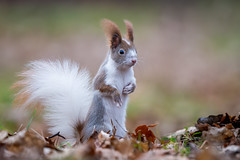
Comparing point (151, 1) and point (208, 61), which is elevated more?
point (151, 1)

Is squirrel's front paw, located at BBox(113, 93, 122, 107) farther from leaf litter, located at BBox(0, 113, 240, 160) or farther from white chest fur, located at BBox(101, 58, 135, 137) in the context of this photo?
leaf litter, located at BBox(0, 113, 240, 160)

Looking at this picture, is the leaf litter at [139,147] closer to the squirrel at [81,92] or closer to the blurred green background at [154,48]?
the squirrel at [81,92]

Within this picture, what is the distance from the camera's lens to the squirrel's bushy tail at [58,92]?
351 cm

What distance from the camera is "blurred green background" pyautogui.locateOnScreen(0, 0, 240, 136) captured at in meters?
7.57

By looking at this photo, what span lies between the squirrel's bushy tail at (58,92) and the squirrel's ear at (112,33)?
0.46m

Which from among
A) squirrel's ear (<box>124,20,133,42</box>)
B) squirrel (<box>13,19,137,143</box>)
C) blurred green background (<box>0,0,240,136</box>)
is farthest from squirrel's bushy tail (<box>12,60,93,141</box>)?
blurred green background (<box>0,0,240,136</box>)

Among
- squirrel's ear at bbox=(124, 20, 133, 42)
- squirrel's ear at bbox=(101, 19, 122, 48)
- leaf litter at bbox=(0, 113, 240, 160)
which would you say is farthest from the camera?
squirrel's ear at bbox=(124, 20, 133, 42)

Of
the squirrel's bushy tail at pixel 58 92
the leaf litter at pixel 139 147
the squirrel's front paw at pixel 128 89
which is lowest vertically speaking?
the leaf litter at pixel 139 147

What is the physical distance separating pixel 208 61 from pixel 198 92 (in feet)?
7.20

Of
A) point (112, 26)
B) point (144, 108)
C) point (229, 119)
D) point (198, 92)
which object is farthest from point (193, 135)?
point (198, 92)

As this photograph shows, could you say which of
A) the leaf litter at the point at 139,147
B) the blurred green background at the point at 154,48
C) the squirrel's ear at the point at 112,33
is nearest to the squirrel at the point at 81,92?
the squirrel's ear at the point at 112,33

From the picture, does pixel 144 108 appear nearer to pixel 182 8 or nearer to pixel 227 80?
pixel 227 80

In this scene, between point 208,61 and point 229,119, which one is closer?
point 229,119

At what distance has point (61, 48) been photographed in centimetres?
1256
